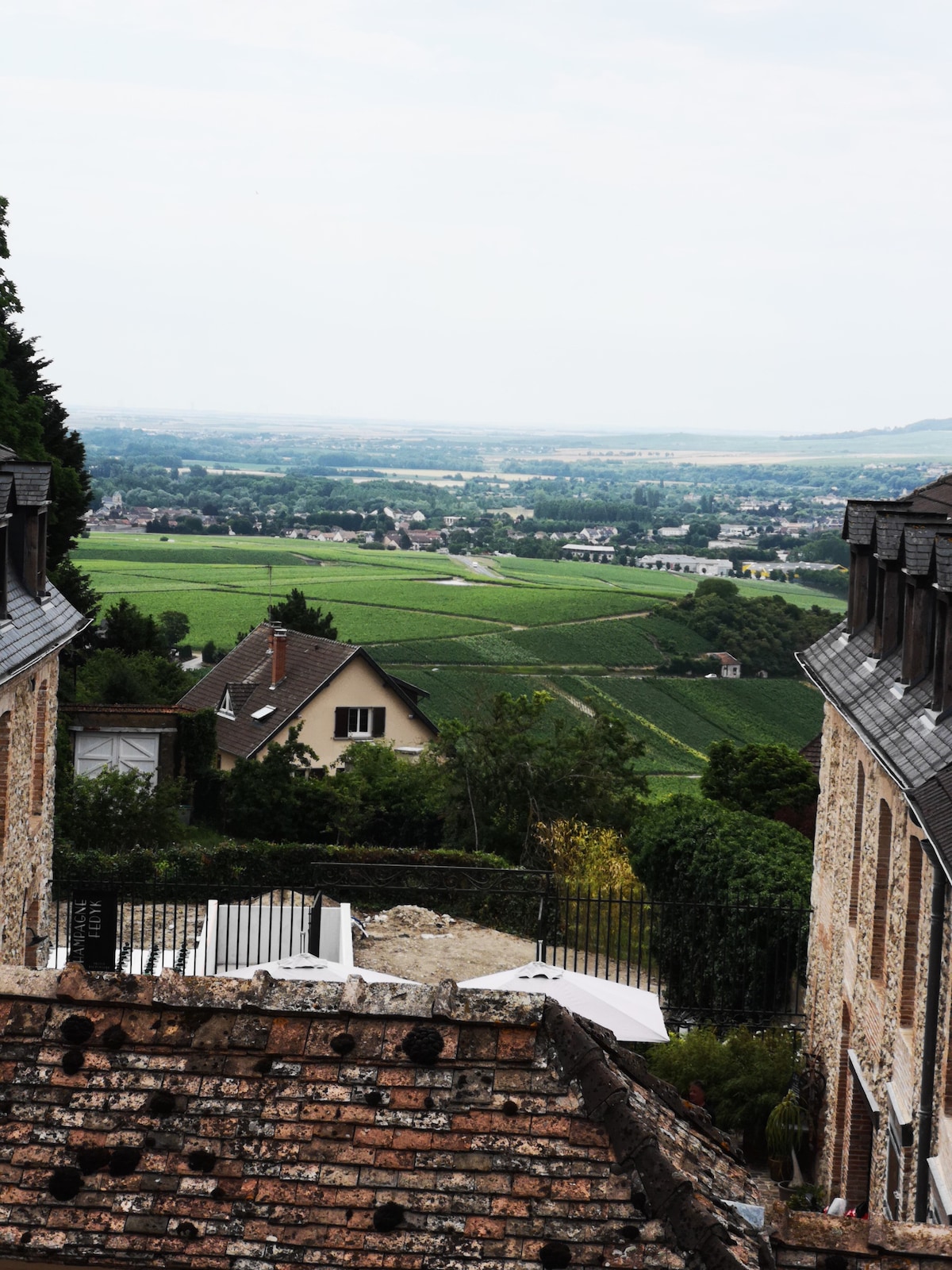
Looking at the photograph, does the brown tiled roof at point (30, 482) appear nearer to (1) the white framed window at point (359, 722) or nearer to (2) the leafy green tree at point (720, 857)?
(2) the leafy green tree at point (720, 857)

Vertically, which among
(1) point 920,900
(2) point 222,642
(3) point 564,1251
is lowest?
(2) point 222,642

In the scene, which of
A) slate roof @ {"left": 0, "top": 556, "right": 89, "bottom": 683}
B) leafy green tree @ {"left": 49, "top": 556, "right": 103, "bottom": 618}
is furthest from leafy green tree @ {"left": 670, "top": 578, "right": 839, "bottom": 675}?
slate roof @ {"left": 0, "top": 556, "right": 89, "bottom": 683}

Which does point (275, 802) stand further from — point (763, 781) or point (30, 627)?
point (30, 627)

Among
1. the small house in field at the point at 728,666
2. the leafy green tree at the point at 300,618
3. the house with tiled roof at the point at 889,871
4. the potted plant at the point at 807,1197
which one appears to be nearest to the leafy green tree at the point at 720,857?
the house with tiled roof at the point at 889,871

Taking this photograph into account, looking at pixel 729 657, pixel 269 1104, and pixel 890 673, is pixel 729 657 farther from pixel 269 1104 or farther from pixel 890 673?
pixel 269 1104

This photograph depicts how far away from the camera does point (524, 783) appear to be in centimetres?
3447

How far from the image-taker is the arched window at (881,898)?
14.3 metres

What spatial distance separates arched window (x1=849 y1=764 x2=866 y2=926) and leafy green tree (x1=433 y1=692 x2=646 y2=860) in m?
17.6

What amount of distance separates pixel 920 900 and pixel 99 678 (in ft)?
105

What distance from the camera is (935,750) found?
1170cm

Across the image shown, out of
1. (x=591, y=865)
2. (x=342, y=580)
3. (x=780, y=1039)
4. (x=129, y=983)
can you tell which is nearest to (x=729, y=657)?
(x=342, y=580)

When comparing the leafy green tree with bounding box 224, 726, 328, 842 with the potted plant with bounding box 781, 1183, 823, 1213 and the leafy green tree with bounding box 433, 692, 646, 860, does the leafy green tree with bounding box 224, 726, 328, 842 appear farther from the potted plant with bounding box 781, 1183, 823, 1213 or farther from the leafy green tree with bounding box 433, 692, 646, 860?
the potted plant with bounding box 781, 1183, 823, 1213

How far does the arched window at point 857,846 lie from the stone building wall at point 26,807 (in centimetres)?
840

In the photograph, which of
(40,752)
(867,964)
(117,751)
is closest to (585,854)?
(117,751)
